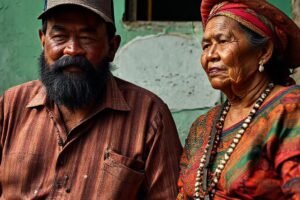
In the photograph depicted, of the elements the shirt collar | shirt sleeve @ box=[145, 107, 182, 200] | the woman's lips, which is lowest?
shirt sleeve @ box=[145, 107, 182, 200]

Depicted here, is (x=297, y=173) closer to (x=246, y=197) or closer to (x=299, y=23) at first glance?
(x=246, y=197)

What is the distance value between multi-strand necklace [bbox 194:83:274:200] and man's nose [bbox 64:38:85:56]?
89 cm

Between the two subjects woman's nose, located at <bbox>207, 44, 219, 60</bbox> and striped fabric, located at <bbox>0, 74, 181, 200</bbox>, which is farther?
striped fabric, located at <bbox>0, 74, 181, 200</bbox>

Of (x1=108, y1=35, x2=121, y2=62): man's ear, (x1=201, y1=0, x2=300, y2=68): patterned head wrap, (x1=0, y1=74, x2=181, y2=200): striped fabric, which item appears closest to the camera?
(x1=201, y1=0, x2=300, y2=68): patterned head wrap

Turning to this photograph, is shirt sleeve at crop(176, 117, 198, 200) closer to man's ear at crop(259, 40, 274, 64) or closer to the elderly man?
the elderly man

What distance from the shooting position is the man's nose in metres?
3.83

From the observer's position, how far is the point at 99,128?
154 inches

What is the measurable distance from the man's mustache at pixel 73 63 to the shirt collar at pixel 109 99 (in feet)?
0.62

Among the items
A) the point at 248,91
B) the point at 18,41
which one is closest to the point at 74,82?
the point at 248,91

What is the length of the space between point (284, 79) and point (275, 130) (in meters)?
0.41

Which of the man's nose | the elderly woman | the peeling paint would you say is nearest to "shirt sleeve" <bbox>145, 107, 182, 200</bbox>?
the elderly woman

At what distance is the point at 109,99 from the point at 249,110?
0.91 meters

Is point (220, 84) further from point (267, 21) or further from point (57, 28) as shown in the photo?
point (57, 28)

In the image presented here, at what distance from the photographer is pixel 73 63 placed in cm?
384
